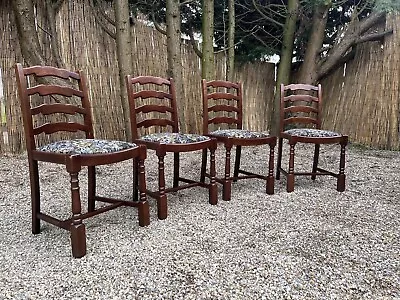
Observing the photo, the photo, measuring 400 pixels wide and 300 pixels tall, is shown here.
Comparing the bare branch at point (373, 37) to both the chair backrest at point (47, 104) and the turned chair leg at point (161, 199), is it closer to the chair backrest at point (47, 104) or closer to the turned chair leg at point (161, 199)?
the turned chair leg at point (161, 199)

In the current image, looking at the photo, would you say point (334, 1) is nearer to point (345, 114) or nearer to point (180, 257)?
point (345, 114)

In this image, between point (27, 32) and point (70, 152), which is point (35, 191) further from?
point (27, 32)

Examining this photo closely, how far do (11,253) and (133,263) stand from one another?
1.84 feet

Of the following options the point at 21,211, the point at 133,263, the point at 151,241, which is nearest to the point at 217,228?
the point at 151,241

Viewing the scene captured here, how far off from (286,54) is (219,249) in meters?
4.05

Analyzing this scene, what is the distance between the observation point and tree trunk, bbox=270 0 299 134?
4.74 metres

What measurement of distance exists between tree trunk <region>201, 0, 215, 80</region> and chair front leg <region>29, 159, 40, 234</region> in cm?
302

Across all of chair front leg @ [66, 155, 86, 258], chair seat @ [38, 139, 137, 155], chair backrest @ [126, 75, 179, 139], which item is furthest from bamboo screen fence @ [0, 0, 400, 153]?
chair front leg @ [66, 155, 86, 258]

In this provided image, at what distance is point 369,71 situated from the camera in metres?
4.32

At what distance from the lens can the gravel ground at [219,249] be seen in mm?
1239

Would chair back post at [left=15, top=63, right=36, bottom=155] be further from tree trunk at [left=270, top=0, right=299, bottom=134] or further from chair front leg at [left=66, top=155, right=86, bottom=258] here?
tree trunk at [left=270, top=0, right=299, bottom=134]

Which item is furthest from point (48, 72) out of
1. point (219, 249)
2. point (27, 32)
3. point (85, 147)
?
point (27, 32)

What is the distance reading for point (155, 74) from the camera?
4.34m

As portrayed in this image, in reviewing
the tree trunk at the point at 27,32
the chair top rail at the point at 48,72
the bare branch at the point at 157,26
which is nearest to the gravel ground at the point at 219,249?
the chair top rail at the point at 48,72
